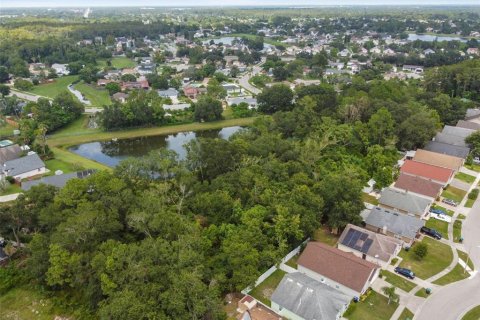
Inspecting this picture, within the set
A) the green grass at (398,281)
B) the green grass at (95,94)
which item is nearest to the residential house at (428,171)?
the green grass at (398,281)

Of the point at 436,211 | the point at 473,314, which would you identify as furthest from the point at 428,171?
the point at 473,314

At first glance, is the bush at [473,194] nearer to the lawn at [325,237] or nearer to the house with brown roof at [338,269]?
the lawn at [325,237]

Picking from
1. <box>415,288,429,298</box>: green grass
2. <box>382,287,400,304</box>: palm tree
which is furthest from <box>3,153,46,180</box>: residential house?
<box>415,288,429,298</box>: green grass

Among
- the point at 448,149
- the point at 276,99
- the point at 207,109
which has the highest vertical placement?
the point at 276,99

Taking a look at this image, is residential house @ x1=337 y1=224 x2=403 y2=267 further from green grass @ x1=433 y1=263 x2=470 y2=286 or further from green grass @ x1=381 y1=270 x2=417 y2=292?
green grass @ x1=433 y1=263 x2=470 y2=286

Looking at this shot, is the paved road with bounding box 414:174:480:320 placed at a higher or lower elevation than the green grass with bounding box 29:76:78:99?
higher

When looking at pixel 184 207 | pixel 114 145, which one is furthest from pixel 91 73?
pixel 184 207

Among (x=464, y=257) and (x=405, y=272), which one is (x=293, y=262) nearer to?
(x=405, y=272)
